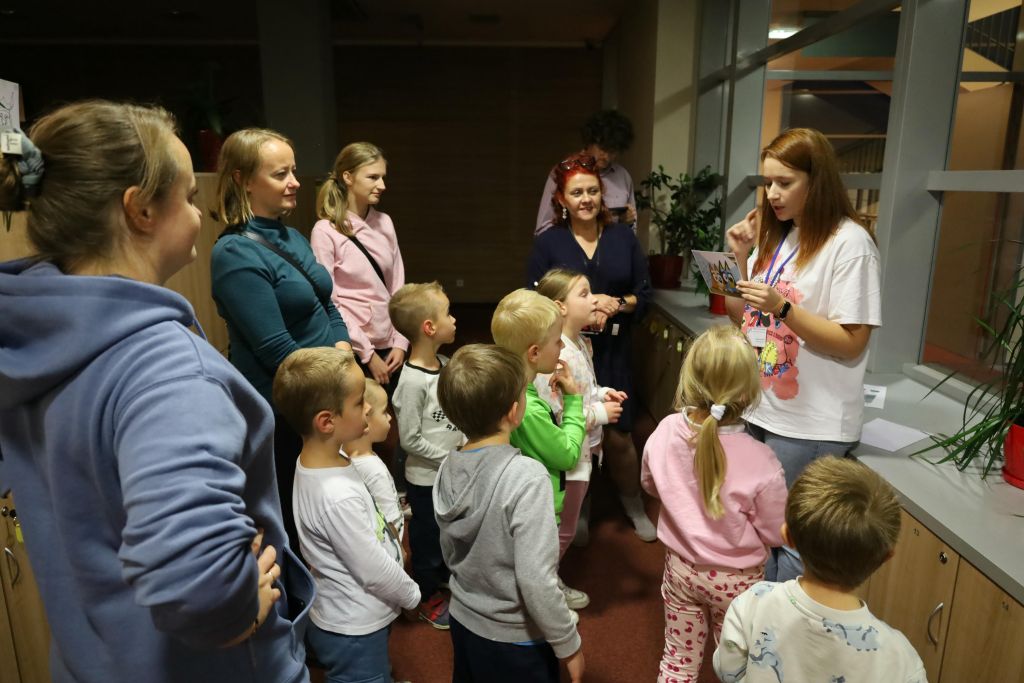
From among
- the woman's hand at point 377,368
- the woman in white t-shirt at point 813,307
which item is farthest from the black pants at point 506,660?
the woman's hand at point 377,368

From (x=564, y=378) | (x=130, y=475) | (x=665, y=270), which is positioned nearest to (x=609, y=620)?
(x=564, y=378)

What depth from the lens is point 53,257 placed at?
83 cm

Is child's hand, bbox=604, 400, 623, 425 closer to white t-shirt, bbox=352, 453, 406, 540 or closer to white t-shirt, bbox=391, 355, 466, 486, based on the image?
white t-shirt, bbox=391, 355, 466, 486

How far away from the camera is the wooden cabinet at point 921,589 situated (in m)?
1.48

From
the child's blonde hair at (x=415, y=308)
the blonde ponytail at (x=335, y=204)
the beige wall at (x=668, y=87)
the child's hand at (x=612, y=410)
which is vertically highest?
the beige wall at (x=668, y=87)

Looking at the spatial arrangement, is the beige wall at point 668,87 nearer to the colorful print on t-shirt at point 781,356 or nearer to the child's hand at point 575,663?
the colorful print on t-shirt at point 781,356

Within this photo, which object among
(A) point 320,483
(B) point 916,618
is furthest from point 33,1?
(B) point 916,618

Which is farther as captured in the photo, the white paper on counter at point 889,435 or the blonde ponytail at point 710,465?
the white paper on counter at point 889,435

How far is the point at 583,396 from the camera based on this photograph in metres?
2.16

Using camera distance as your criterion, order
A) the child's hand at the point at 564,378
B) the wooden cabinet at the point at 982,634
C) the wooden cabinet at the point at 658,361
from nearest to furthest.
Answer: the wooden cabinet at the point at 982,634 < the child's hand at the point at 564,378 < the wooden cabinet at the point at 658,361

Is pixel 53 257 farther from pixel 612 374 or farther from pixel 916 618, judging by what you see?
pixel 612 374

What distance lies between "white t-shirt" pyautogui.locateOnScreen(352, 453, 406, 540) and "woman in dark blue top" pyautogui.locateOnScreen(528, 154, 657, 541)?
1214 mm

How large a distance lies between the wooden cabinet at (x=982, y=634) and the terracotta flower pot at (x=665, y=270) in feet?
10.3

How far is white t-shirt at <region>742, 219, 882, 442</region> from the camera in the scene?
1.72m
